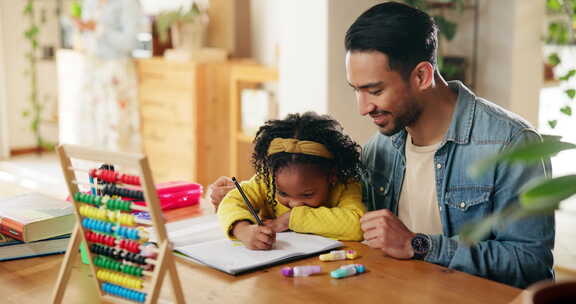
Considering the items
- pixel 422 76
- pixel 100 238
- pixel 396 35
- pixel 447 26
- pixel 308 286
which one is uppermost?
pixel 447 26

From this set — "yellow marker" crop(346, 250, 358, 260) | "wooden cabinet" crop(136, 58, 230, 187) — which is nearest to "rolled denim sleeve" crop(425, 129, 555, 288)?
"yellow marker" crop(346, 250, 358, 260)

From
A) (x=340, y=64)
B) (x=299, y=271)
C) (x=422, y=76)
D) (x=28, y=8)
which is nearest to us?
(x=299, y=271)

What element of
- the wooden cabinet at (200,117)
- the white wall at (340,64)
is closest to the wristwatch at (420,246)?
the white wall at (340,64)

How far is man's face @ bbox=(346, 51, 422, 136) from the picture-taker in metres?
1.73

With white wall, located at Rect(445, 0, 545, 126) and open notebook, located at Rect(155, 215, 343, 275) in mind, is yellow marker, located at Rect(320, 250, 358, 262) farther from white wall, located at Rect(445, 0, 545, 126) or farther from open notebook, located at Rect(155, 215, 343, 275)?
white wall, located at Rect(445, 0, 545, 126)

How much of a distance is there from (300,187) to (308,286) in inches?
15.9

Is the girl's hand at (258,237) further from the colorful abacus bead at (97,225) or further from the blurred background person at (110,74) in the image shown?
the blurred background person at (110,74)

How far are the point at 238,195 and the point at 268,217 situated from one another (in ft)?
0.39

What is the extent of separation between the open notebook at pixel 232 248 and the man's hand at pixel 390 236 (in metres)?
0.10

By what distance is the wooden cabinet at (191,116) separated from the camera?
15.9ft

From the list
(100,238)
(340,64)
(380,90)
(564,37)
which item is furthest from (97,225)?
(564,37)

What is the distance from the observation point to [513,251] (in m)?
1.55

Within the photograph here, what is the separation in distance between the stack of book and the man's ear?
0.92m

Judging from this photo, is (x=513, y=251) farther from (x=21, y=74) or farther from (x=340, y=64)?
(x=21, y=74)
